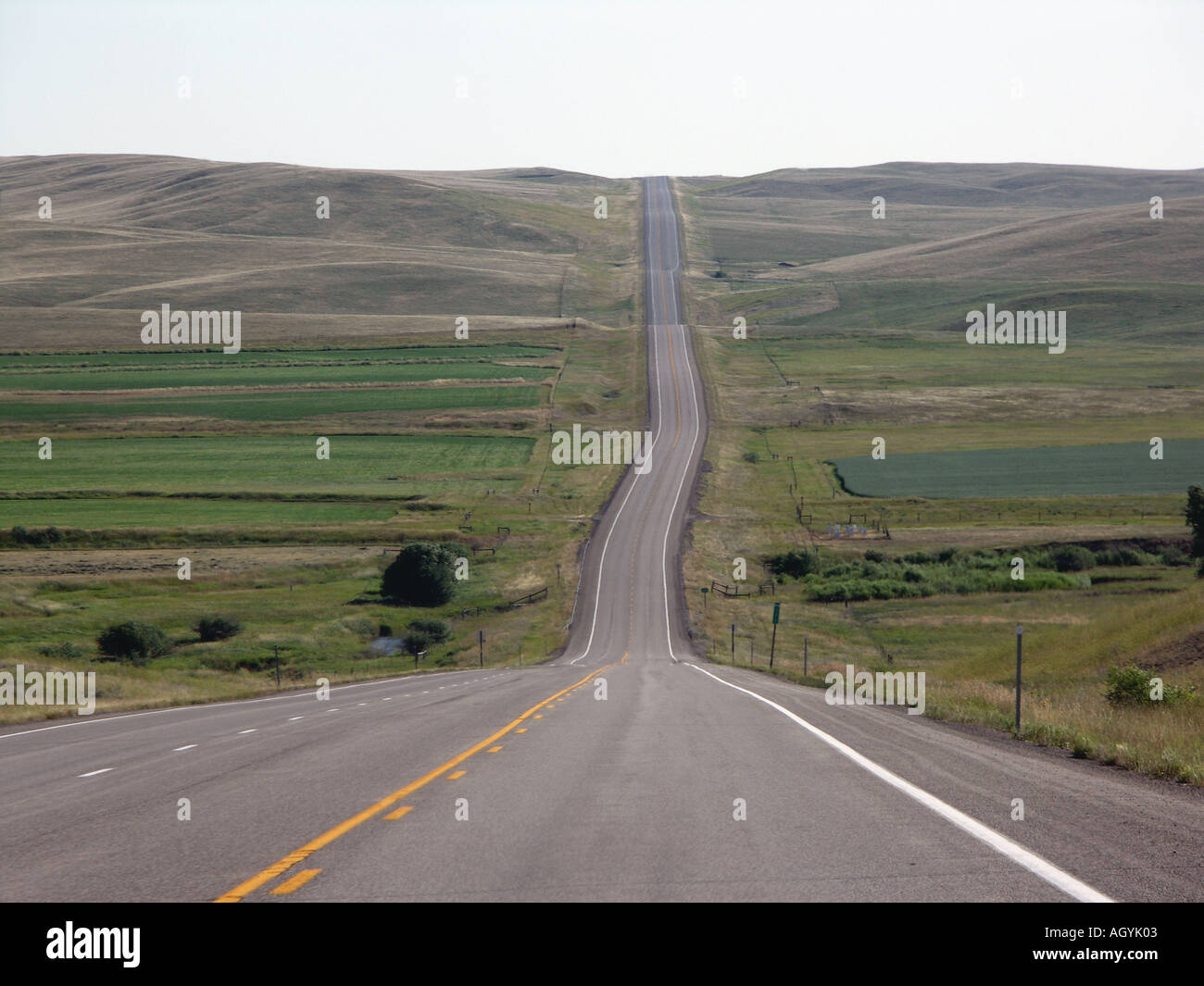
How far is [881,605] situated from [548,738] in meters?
41.7

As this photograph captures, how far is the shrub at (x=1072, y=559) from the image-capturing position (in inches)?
2227

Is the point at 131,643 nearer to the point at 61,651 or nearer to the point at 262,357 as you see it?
the point at 61,651

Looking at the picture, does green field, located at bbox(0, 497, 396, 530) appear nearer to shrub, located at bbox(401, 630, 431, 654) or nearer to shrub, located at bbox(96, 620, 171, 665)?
shrub, located at bbox(401, 630, 431, 654)

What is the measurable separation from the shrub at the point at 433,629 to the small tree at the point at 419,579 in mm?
3439

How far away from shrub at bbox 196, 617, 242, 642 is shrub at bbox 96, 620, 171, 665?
2.75 m

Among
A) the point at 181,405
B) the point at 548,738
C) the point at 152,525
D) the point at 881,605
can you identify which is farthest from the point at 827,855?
the point at 181,405

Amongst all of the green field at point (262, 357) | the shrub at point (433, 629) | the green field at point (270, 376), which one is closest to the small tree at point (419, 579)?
the shrub at point (433, 629)

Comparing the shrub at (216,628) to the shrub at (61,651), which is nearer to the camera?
the shrub at (61,651)

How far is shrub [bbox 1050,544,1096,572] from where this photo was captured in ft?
186

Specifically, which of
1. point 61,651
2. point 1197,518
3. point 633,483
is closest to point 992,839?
point 61,651

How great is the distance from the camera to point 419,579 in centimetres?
5406

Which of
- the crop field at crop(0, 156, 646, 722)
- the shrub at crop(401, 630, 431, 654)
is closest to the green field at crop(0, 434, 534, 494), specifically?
the crop field at crop(0, 156, 646, 722)

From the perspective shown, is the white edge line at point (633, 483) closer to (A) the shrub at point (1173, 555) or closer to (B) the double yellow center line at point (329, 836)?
(A) the shrub at point (1173, 555)
